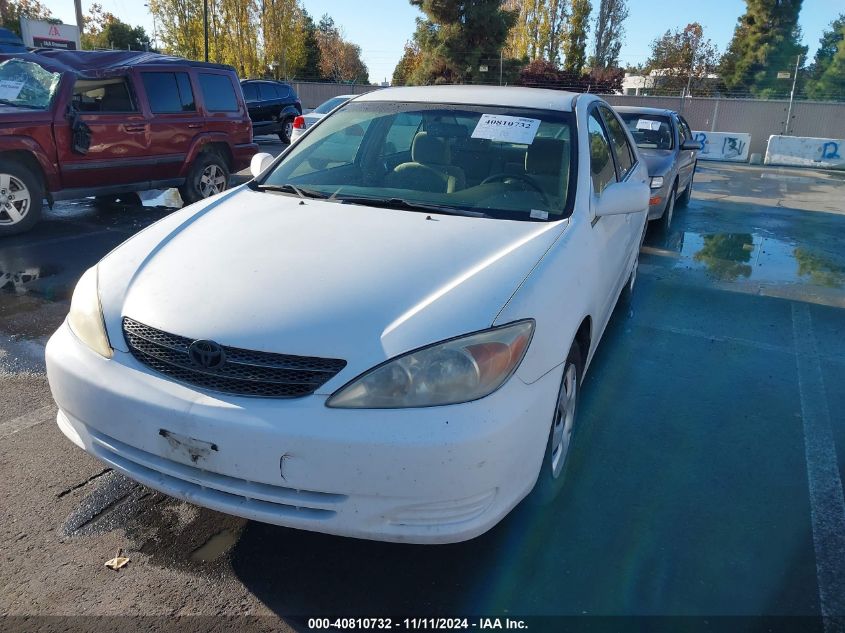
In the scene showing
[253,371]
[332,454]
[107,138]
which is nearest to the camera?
[332,454]

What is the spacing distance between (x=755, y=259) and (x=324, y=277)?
6.76 meters

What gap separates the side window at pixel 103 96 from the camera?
748 centimetres

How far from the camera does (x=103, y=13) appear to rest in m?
54.6

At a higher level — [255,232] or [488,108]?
[488,108]

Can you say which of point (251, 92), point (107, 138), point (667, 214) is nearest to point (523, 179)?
point (107, 138)

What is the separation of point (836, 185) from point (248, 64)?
31.9m

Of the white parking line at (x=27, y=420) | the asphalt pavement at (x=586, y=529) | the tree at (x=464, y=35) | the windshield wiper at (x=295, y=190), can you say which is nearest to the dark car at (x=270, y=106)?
the tree at (x=464, y=35)

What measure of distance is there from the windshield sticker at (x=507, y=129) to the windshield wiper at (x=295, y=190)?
2.93ft

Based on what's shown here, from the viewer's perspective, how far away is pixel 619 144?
4.65 metres

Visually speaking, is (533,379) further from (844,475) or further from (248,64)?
(248,64)

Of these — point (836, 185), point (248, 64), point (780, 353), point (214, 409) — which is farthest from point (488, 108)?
point (248, 64)

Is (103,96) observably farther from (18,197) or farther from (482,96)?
(482,96)

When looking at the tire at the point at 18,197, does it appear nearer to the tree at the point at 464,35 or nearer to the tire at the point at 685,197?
the tire at the point at 685,197

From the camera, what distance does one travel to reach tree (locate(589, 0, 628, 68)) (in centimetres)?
4703
